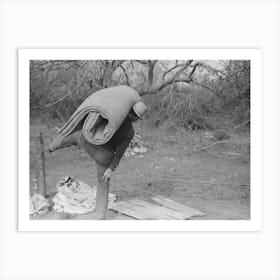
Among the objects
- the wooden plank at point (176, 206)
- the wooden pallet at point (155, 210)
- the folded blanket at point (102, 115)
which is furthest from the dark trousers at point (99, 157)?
the wooden plank at point (176, 206)

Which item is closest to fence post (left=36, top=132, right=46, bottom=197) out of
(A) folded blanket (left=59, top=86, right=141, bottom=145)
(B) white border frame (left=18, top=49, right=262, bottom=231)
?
(B) white border frame (left=18, top=49, right=262, bottom=231)

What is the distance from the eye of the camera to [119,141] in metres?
3.58

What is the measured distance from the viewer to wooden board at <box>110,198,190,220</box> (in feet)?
12.4

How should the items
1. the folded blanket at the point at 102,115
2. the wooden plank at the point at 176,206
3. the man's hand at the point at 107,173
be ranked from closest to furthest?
the folded blanket at the point at 102,115 → the man's hand at the point at 107,173 → the wooden plank at the point at 176,206

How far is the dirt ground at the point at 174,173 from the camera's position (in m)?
4.26

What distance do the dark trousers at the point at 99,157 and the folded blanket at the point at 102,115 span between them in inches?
4.8

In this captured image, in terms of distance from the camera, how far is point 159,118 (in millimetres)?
5316

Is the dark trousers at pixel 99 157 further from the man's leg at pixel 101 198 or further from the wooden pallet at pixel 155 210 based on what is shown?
the wooden pallet at pixel 155 210

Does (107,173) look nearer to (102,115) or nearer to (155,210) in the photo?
(102,115)

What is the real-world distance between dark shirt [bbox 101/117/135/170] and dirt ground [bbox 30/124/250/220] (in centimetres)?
62
